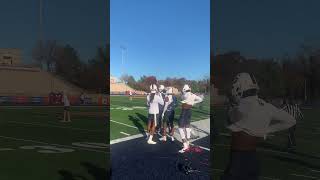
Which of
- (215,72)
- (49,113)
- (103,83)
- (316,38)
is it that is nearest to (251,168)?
(215,72)

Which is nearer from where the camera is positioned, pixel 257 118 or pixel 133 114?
pixel 257 118

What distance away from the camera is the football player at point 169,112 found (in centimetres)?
1170

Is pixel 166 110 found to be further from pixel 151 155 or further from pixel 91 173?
pixel 91 173

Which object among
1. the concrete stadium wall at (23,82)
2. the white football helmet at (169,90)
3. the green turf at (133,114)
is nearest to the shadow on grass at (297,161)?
the green turf at (133,114)

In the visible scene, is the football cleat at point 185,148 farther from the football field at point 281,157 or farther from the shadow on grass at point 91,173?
the shadow on grass at point 91,173

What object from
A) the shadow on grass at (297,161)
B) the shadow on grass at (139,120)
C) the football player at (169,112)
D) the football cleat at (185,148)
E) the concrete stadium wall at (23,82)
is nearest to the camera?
the shadow on grass at (297,161)

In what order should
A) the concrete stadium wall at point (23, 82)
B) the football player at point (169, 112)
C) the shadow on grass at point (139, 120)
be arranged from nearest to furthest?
the football player at point (169, 112) < the shadow on grass at point (139, 120) < the concrete stadium wall at point (23, 82)

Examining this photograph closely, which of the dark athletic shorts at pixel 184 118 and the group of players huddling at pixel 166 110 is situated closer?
the group of players huddling at pixel 166 110

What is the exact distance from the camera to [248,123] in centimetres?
310

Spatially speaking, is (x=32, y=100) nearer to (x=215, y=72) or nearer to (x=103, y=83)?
(x=103, y=83)

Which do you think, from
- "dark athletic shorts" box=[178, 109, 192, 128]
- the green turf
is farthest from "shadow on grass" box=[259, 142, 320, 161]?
the green turf

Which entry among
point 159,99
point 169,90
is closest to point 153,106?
point 159,99

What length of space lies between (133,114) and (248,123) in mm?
15012

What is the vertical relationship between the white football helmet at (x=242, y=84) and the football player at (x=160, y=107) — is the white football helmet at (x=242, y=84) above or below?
above
